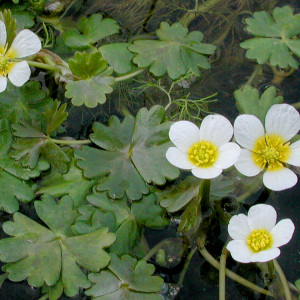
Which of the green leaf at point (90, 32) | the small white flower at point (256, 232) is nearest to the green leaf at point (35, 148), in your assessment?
the green leaf at point (90, 32)

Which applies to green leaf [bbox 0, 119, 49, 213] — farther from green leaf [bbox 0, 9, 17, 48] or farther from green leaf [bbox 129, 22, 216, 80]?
green leaf [bbox 129, 22, 216, 80]

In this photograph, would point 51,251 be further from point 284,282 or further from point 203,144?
point 284,282

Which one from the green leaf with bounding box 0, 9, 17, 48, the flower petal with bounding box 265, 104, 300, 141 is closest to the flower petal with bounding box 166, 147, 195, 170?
the flower petal with bounding box 265, 104, 300, 141

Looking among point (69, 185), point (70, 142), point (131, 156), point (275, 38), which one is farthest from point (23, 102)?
point (275, 38)

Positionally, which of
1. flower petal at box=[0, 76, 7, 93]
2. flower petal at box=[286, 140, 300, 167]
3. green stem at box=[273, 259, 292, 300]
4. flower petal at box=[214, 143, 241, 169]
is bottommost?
green stem at box=[273, 259, 292, 300]

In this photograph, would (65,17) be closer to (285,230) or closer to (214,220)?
(214,220)

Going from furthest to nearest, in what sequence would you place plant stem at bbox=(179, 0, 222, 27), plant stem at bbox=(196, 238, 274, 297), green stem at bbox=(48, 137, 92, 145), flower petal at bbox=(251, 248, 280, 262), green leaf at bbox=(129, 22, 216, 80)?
plant stem at bbox=(179, 0, 222, 27) < green leaf at bbox=(129, 22, 216, 80) < green stem at bbox=(48, 137, 92, 145) < plant stem at bbox=(196, 238, 274, 297) < flower petal at bbox=(251, 248, 280, 262)

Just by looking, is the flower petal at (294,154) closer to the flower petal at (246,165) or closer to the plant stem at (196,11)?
the flower petal at (246,165)
